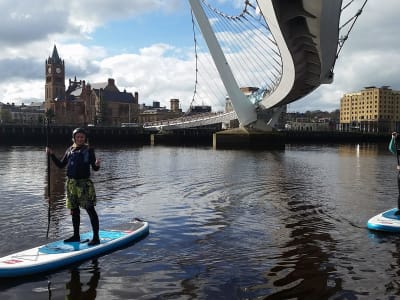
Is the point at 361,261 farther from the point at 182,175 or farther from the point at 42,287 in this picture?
the point at 182,175

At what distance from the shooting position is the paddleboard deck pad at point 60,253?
22.0ft

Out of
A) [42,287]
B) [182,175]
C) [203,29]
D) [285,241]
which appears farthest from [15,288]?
[203,29]

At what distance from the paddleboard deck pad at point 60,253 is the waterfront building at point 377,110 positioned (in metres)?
170

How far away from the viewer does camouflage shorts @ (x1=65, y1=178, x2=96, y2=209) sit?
766cm

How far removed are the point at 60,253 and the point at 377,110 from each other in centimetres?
18285

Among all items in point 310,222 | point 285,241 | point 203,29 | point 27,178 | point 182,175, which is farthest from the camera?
point 203,29

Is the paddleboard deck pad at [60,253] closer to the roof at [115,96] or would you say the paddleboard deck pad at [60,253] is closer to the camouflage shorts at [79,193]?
the camouflage shorts at [79,193]

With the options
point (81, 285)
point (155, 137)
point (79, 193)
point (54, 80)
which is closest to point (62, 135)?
point (155, 137)

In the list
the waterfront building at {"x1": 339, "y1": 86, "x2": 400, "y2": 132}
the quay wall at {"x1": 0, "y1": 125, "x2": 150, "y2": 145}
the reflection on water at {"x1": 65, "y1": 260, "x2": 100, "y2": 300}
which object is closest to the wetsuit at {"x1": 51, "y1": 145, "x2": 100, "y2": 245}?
the reflection on water at {"x1": 65, "y1": 260, "x2": 100, "y2": 300}

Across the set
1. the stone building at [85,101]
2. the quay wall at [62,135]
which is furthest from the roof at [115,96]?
the quay wall at [62,135]

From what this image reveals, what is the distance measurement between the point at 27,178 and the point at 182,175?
710cm

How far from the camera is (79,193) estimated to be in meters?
7.66

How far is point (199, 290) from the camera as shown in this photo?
6227 mm

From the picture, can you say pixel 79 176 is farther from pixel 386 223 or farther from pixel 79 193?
pixel 386 223
